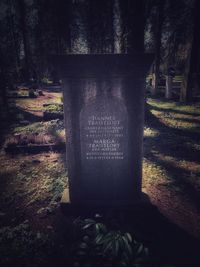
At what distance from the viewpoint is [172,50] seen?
18734 millimetres

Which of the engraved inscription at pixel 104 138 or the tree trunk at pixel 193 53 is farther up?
the tree trunk at pixel 193 53

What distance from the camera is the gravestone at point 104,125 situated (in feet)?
11.2

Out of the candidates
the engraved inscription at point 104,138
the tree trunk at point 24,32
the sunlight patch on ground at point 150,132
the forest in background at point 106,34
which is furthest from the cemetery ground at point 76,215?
the tree trunk at point 24,32

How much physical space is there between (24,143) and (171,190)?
4.62 m

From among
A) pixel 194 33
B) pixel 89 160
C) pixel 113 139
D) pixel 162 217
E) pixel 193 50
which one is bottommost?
pixel 162 217

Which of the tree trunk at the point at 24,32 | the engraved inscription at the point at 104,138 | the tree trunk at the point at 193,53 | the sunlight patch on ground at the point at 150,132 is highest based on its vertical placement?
the tree trunk at the point at 24,32

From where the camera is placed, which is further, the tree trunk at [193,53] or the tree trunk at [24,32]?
the tree trunk at [24,32]

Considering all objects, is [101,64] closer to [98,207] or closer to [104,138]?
[104,138]

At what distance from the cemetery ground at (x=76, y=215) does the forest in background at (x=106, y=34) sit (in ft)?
14.2

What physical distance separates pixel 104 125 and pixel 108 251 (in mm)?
1805

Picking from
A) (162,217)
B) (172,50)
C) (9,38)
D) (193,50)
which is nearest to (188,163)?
(162,217)

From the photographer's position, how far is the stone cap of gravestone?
331 cm

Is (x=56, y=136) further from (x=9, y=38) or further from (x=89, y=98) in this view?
(x=9, y=38)

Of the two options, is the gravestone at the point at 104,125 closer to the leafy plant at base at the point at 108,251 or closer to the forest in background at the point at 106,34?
the leafy plant at base at the point at 108,251
